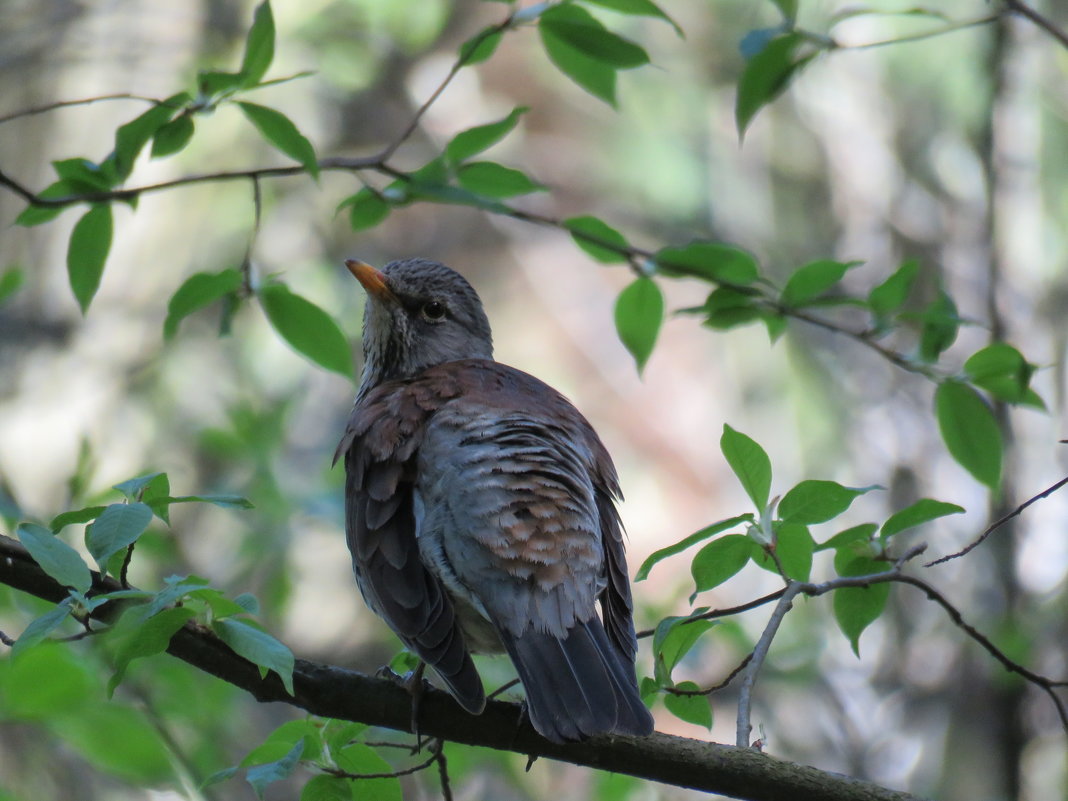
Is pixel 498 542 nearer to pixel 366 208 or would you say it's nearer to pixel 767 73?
pixel 366 208

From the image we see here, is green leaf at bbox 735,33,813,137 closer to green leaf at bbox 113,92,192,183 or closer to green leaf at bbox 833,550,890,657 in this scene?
green leaf at bbox 833,550,890,657

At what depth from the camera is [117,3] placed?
9.33m

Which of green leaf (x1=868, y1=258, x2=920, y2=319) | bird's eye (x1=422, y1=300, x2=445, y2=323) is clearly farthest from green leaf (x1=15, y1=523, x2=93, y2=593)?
bird's eye (x1=422, y1=300, x2=445, y2=323)

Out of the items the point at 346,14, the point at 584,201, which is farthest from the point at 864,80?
the point at 346,14

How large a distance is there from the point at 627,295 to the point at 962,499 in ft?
19.6

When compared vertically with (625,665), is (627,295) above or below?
above

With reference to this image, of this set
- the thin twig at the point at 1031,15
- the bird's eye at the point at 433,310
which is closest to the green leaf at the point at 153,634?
the thin twig at the point at 1031,15

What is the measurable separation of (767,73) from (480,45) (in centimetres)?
81

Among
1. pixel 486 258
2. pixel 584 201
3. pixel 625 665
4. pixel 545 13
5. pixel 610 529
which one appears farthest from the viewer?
pixel 486 258

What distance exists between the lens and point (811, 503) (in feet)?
8.69

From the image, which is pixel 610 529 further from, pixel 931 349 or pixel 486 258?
pixel 486 258

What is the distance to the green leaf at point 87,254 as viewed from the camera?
3053 millimetres

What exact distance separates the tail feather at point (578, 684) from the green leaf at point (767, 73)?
4.79ft

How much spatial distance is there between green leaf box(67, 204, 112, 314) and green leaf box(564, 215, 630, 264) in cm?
130
